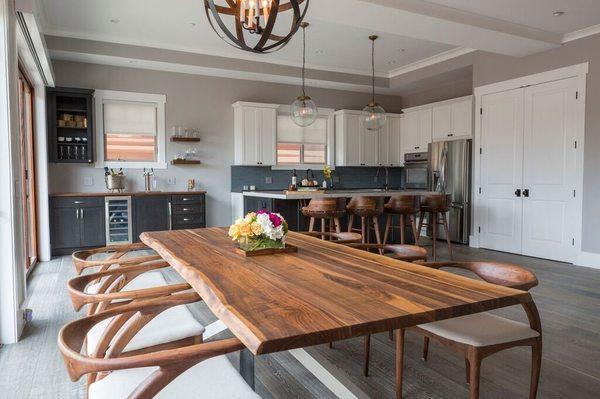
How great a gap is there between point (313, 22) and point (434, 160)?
350cm

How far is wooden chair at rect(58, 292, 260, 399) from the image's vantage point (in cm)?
106

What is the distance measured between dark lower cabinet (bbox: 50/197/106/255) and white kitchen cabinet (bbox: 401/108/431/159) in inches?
226

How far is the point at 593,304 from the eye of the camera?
377 cm

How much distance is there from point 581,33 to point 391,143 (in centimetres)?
395

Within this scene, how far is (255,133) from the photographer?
745cm

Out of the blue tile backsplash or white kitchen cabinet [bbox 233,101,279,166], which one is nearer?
white kitchen cabinet [bbox 233,101,279,166]

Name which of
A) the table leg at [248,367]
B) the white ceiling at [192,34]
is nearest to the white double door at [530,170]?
the white ceiling at [192,34]

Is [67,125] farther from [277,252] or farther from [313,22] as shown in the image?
[277,252]

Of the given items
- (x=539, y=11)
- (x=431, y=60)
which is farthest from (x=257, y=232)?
(x=431, y=60)

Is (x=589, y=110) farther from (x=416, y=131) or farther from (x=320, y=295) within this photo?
(x=320, y=295)

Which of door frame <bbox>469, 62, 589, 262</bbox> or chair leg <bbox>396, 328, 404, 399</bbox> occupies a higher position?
door frame <bbox>469, 62, 589, 262</bbox>

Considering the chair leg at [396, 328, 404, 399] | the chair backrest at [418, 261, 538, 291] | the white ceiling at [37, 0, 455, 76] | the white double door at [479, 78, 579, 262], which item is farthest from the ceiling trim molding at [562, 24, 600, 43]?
the chair leg at [396, 328, 404, 399]

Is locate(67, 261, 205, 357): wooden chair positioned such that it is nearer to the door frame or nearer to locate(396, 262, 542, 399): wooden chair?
locate(396, 262, 542, 399): wooden chair

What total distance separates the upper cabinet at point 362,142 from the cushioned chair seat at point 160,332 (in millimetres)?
6619
